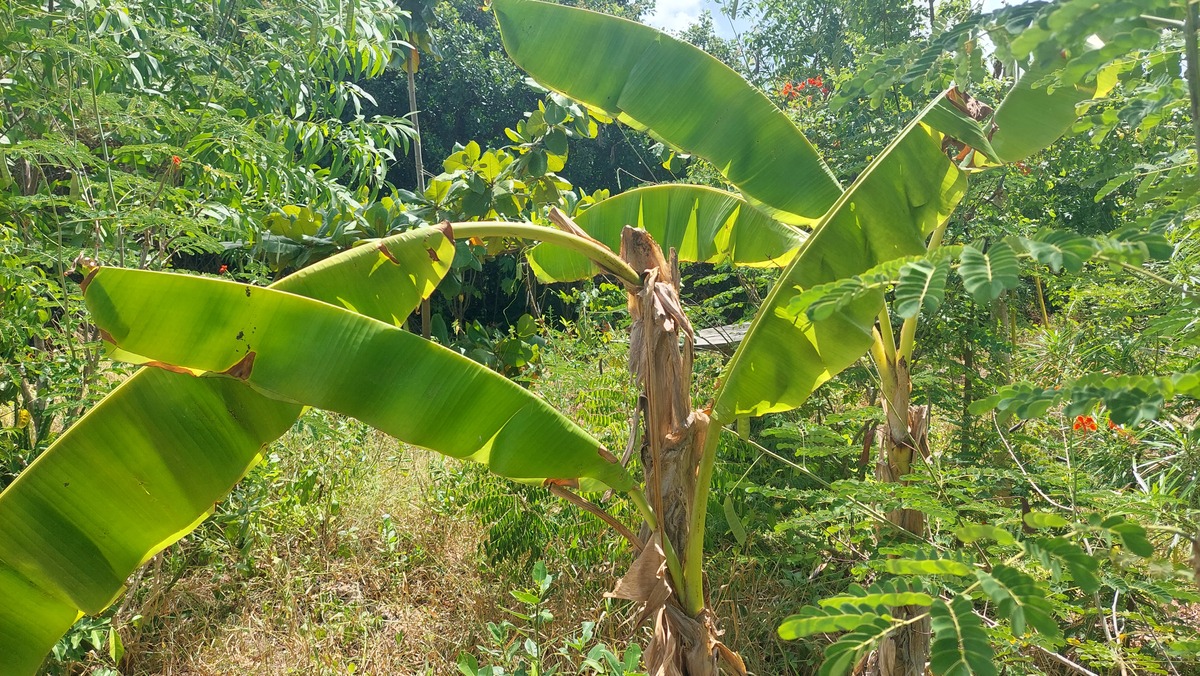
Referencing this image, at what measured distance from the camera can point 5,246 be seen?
2355 millimetres

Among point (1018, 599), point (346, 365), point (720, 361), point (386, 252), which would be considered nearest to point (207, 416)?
point (346, 365)

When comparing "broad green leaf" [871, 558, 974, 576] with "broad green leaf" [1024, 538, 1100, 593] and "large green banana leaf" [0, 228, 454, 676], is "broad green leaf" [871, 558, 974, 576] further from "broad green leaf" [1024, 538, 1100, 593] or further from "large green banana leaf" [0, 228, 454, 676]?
"large green banana leaf" [0, 228, 454, 676]

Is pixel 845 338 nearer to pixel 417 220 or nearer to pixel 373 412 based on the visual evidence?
pixel 373 412

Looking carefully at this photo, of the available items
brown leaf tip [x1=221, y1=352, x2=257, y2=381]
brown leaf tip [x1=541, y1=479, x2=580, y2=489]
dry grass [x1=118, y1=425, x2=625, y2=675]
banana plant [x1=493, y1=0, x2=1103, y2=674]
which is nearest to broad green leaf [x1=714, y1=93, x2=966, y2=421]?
banana plant [x1=493, y1=0, x2=1103, y2=674]

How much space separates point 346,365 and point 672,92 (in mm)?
1160

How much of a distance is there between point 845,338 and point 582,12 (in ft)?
3.87

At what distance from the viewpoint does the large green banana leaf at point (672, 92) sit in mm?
1942

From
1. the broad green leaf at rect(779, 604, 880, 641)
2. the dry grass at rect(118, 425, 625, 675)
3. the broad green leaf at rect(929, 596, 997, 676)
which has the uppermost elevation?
the broad green leaf at rect(929, 596, 997, 676)

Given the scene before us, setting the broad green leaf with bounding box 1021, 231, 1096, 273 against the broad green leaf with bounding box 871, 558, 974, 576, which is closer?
the broad green leaf with bounding box 1021, 231, 1096, 273

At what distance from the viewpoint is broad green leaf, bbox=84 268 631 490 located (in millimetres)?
1377

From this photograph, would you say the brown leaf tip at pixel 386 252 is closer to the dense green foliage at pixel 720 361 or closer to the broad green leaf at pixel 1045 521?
the dense green foliage at pixel 720 361

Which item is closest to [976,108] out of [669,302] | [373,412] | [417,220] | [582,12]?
[669,302]

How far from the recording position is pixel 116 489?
57.0 inches

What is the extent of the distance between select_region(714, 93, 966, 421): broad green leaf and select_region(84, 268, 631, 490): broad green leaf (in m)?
0.38
